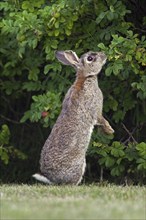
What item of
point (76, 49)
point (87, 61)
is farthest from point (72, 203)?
point (76, 49)

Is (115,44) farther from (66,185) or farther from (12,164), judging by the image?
(12,164)

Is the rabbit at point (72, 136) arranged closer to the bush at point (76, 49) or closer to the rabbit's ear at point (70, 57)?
the rabbit's ear at point (70, 57)

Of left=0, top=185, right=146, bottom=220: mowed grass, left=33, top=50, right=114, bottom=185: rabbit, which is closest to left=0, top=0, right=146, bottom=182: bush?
left=33, top=50, right=114, bottom=185: rabbit

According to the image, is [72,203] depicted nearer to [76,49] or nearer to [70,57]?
[70,57]

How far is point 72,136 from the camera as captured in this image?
9.00 metres

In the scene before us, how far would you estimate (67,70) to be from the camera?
35.3ft

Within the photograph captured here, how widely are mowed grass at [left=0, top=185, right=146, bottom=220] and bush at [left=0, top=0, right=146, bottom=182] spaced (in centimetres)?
231

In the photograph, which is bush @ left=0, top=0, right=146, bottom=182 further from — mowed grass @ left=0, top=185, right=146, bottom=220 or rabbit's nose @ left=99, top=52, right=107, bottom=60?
mowed grass @ left=0, top=185, right=146, bottom=220

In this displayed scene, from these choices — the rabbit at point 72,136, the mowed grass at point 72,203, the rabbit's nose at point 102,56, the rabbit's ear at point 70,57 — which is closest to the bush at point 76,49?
the rabbit's nose at point 102,56

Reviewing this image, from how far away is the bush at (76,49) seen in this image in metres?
10.0

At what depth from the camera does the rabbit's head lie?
378 inches

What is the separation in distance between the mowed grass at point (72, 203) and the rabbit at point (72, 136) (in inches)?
28.4

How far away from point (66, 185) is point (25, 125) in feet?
14.0

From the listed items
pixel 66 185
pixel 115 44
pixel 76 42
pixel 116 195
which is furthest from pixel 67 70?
pixel 116 195
